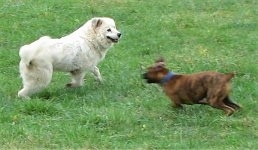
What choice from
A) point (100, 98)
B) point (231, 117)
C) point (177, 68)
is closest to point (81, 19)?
point (177, 68)

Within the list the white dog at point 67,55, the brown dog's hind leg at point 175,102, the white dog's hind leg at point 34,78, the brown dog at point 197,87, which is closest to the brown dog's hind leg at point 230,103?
the brown dog at point 197,87

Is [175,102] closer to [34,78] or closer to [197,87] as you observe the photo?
[197,87]

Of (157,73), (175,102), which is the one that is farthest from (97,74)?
(175,102)

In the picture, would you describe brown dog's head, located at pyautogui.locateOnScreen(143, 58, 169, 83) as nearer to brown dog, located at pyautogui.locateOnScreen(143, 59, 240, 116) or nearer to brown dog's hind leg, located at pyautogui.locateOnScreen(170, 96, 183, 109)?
brown dog, located at pyautogui.locateOnScreen(143, 59, 240, 116)

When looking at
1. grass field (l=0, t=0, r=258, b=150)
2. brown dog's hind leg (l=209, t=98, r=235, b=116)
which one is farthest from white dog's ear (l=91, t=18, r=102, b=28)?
brown dog's hind leg (l=209, t=98, r=235, b=116)

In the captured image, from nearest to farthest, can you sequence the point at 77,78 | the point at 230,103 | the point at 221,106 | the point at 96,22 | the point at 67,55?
the point at 221,106 → the point at 230,103 → the point at 67,55 → the point at 77,78 → the point at 96,22

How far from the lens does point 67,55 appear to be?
10.4m

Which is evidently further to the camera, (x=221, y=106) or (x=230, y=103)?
(x=230, y=103)

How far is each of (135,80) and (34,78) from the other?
170cm

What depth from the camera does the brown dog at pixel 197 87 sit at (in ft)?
29.0

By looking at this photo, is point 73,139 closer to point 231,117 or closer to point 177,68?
point 231,117

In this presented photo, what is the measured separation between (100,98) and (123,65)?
196 cm

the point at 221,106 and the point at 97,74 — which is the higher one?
the point at 221,106

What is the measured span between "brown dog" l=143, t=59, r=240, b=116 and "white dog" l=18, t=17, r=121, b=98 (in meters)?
1.54
